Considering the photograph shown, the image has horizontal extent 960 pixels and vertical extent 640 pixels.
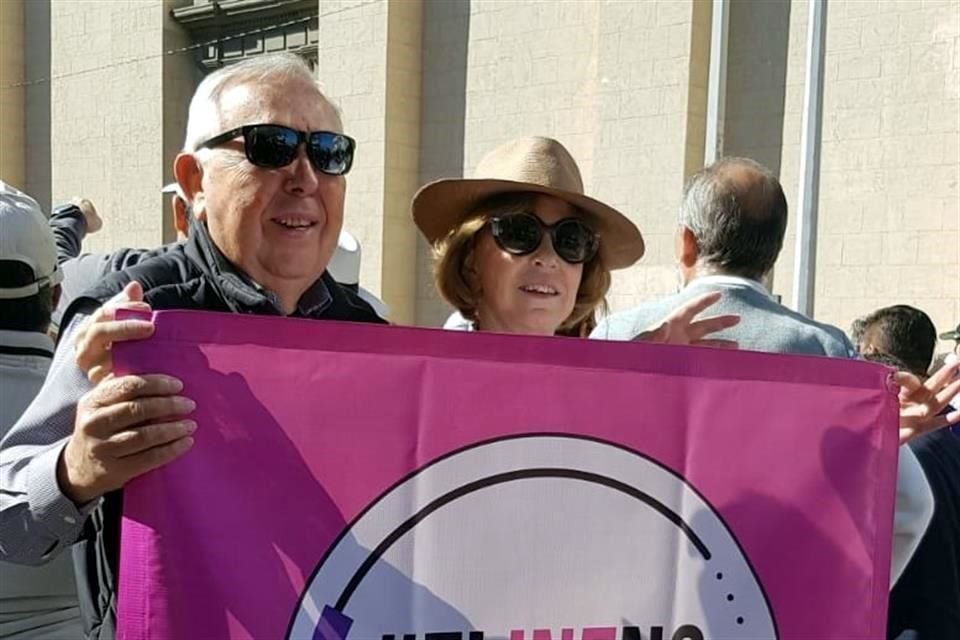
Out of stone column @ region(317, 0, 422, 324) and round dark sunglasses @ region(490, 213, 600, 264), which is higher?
stone column @ region(317, 0, 422, 324)

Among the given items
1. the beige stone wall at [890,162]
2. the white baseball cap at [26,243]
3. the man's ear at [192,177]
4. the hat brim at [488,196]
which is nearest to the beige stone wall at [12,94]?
the beige stone wall at [890,162]

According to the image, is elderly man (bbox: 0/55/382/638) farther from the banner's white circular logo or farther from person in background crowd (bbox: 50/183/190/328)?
the banner's white circular logo

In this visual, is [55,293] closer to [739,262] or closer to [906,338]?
[739,262]

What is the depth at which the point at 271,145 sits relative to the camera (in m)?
1.78

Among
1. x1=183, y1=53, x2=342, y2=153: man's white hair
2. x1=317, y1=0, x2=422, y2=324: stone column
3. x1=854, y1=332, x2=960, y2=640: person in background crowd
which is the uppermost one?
x1=317, y1=0, x2=422, y2=324: stone column

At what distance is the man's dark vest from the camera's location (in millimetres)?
1603

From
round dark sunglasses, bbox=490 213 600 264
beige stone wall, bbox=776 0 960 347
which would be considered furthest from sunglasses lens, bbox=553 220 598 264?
beige stone wall, bbox=776 0 960 347

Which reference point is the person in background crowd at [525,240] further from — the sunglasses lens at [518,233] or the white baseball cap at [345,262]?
the white baseball cap at [345,262]

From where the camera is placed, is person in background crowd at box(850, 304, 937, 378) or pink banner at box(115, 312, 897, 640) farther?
person in background crowd at box(850, 304, 937, 378)

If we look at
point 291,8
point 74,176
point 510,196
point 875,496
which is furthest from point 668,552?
point 74,176

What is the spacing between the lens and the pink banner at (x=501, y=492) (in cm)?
149

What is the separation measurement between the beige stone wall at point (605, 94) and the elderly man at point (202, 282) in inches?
373

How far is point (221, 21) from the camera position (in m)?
16.0

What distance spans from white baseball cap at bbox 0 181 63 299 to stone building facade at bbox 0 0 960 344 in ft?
29.0
